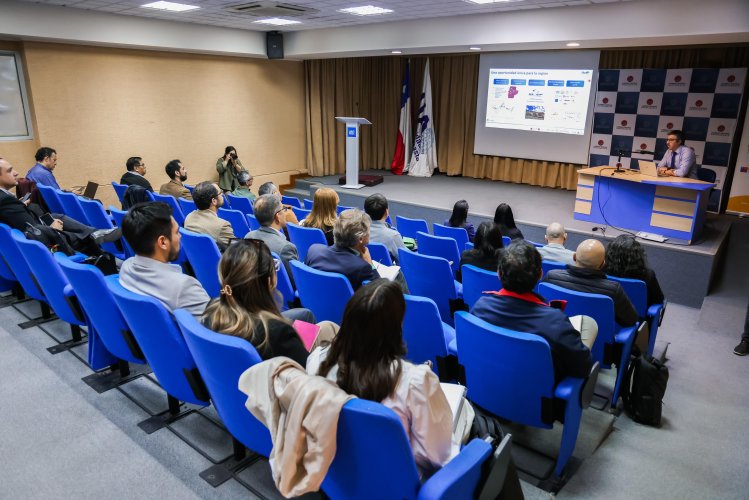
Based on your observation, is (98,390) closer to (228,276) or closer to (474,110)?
(228,276)

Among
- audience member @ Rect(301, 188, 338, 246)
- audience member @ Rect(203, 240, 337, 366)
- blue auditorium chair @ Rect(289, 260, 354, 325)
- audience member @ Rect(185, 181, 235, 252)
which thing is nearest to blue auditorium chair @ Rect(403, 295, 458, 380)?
blue auditorium chair @ Rect(289, 260, 354, 325)

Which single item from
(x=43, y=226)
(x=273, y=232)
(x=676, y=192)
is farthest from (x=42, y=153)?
(x=676, y=192)

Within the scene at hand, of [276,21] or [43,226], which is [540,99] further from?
[43,226]

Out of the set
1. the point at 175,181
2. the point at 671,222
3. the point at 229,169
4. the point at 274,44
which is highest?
the point at 274,44

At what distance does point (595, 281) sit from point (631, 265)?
63 centimetres

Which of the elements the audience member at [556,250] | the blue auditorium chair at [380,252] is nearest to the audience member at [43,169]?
the blue auditorium chair at [380,252]

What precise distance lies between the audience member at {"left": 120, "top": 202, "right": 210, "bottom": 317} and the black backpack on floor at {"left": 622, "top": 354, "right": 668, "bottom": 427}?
2425 mm

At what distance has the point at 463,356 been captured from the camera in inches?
95.0

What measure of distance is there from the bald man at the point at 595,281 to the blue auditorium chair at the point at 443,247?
4.30 ft

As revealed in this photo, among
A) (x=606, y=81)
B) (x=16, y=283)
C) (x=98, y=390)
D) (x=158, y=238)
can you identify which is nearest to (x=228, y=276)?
(x=158, y=238)

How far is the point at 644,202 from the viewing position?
20.2 ft

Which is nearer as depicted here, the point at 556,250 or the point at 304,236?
the point at 556,250

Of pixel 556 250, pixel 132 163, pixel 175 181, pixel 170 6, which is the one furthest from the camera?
pixel 170 6

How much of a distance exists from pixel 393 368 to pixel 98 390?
228 cm
